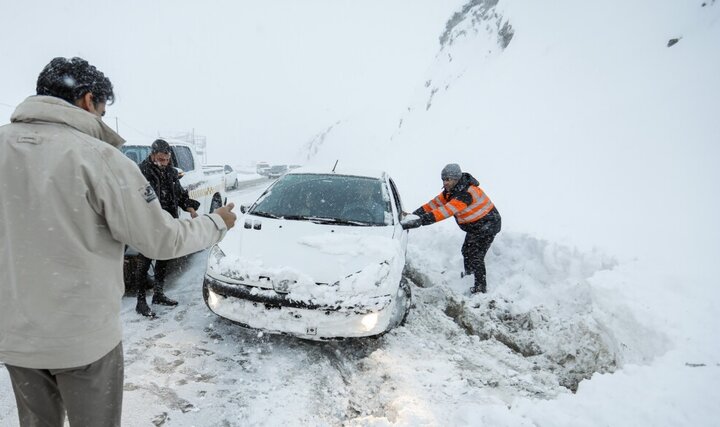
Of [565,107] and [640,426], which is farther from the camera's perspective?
[565,107]

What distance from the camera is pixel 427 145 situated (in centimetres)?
1741

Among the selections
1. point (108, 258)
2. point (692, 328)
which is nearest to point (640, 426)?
point (692, 328)

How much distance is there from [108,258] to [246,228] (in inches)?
104

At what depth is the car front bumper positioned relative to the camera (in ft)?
10.4

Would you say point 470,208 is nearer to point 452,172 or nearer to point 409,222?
point 452,172

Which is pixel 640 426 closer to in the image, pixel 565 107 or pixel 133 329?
pixel 133 329

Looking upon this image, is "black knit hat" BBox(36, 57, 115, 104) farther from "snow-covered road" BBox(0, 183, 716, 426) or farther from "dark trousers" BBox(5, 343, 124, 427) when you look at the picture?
"snow-covered road" BBox(0, 183, 716, 426)

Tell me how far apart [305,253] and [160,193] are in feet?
6.38

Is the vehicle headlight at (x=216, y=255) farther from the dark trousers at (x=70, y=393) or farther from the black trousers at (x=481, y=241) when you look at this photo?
the black trousers at (x=481, y=241)

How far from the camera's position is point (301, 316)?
316cm

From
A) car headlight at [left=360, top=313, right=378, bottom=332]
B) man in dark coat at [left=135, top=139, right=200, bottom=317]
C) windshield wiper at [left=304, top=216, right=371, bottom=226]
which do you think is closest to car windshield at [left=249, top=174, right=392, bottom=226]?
windshield wiper at [left=304, top=216, right=371, bottom=226]

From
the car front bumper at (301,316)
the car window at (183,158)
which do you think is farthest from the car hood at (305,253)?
the car window at (183,158)

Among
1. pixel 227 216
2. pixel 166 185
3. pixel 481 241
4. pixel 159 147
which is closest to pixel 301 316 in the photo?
pixel 227 216

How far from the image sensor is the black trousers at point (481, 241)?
5074mm
